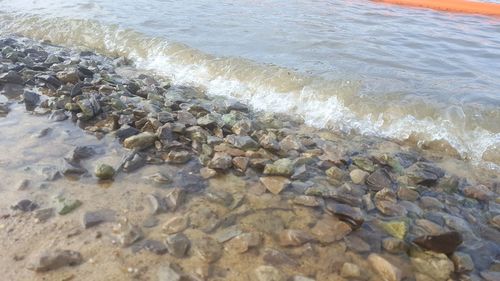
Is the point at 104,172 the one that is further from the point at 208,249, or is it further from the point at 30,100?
the point at 30,100

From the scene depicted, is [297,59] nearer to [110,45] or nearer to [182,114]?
[182,114]

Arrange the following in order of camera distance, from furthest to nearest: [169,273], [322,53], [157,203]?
[322,53] → [157,203] → [169,273]

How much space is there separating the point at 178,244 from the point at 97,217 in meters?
0.71

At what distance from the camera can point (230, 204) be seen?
3.37m

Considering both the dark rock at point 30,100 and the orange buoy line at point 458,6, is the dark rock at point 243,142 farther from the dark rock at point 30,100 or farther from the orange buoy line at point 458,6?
the orange buoy line at point 458,6

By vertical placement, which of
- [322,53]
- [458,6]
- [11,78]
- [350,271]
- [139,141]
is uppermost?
[458,6]

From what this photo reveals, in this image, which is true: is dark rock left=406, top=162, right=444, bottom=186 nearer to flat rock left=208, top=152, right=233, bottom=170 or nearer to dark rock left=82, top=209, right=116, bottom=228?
flat rock left=208, top=152, right=233, bottom=170

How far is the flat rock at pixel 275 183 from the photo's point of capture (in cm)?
359

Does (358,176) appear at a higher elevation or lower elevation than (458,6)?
lower

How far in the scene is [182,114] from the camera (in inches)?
191

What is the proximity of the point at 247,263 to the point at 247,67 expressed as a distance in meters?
4.66

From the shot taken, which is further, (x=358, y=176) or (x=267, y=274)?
(x=358, y=176)

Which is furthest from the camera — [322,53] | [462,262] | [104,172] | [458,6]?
[458,6]

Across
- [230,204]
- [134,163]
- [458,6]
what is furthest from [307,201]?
[458,6]
